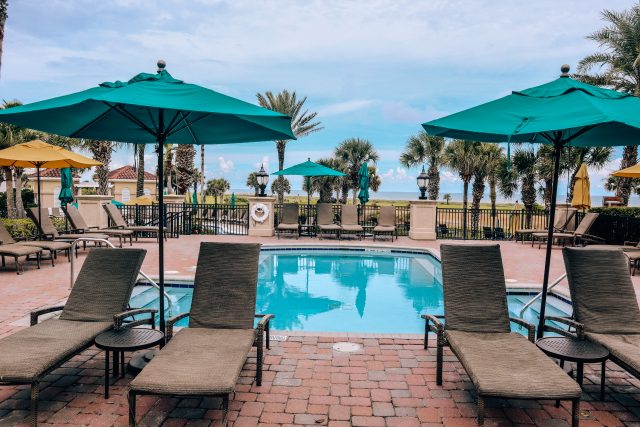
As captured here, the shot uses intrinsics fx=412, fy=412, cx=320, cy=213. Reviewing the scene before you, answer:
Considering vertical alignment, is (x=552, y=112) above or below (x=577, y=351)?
above

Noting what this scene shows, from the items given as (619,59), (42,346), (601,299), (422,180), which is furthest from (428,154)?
(42,346)

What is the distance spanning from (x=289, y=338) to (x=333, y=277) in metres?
4.90

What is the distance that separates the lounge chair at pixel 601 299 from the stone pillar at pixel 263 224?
39.8ft

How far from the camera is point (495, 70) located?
1193 cm

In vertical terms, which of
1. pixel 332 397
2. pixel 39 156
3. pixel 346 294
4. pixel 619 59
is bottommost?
pixel 346 294

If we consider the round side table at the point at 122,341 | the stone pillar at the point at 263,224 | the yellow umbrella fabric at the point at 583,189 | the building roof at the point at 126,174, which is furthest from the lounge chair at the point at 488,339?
the building roof at the point at 126,174

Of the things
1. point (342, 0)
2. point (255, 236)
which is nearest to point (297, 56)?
point (342, 0)

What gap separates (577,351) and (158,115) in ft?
14.4

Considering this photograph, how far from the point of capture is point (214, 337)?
3.53 m

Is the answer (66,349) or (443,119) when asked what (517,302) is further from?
(66,349)

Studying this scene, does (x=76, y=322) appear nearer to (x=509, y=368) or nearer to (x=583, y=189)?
(x=509, y=368)

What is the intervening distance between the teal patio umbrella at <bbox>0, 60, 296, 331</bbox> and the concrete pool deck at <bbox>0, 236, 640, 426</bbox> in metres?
1.00

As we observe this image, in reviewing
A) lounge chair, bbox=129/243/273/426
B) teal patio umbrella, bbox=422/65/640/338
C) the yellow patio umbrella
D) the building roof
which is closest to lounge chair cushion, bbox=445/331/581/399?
teal patio umbrella, bbox=422/65/640/338

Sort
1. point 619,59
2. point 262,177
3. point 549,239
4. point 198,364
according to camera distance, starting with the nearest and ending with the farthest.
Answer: point 198,364 < point 549,239 < point 262,177 < point 619,59
